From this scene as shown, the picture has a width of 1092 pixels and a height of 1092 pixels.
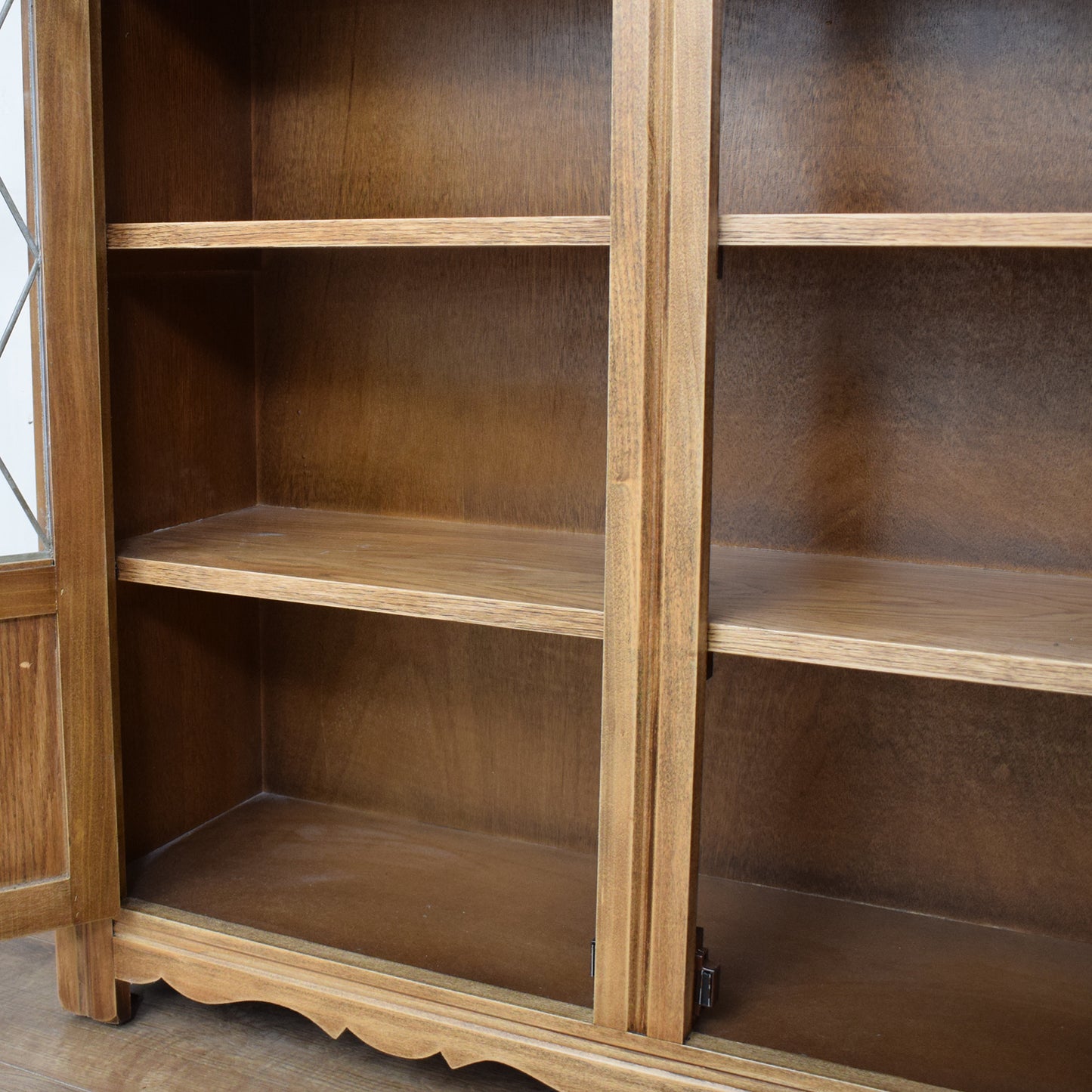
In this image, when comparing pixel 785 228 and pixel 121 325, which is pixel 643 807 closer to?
pixel 785 228

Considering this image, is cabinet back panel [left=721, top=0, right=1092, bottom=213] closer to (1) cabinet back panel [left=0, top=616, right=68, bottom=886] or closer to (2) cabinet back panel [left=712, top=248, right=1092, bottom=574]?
(2) cabinet back panel [left=712, top=248, right=1092, bottom=574]

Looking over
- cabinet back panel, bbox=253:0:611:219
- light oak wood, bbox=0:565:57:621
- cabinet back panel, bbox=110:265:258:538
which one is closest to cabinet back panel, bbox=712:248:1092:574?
cabinet back panel, bbox=253:0:611:219

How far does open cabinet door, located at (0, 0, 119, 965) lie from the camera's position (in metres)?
1.49

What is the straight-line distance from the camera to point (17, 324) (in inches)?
60.2

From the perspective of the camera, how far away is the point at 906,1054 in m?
1.41

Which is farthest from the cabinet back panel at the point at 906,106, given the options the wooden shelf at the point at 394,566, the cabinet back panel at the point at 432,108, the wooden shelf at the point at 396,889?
the wooden shelf at the point at 396,889

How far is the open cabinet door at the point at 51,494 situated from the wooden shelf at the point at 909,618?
827 millimetres

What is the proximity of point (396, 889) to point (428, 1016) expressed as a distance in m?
0.31

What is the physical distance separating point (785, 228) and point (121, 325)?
960mm

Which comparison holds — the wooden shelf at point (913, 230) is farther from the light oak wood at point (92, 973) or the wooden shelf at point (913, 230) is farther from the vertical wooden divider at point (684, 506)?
the light oak wood at point (92, 973)

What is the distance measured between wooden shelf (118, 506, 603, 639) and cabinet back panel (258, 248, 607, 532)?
0.07 metres

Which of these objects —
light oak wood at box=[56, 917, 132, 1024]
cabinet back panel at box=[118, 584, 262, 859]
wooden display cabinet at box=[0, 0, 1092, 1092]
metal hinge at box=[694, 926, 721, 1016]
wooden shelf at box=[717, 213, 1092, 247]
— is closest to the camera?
wooden shelf at box=[717, 213, 1092, 247]


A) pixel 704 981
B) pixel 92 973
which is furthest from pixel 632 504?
pixel 92 973

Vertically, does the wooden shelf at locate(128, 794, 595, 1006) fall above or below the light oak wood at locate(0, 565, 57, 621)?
below
